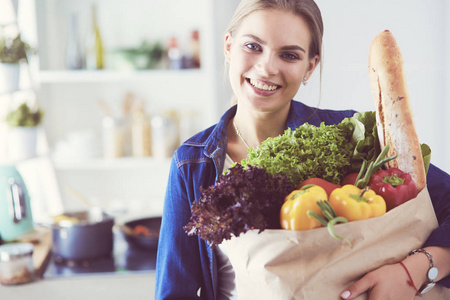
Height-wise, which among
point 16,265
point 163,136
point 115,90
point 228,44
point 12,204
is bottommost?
point 16,265

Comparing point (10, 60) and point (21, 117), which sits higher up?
point (10, 60)

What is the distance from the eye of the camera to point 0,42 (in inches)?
84.0

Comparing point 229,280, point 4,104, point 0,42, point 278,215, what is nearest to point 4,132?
point 4,104

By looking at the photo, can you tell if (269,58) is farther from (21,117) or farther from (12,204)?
(21,117)

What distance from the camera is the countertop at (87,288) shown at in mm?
1702

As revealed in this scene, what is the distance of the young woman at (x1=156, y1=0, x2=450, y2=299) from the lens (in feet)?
3.53

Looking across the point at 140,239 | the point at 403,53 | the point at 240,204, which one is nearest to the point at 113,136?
the point at 140,239

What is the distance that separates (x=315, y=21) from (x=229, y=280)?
0.68 meters

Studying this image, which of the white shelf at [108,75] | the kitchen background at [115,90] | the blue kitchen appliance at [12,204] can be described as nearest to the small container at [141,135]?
the kitchen background at [115,90]

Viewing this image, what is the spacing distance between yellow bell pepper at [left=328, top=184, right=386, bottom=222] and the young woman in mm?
289

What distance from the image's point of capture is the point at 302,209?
0.72 metres

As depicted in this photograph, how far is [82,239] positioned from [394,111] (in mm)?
1331

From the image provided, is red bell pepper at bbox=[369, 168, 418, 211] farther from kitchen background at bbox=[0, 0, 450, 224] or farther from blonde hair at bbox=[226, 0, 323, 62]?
kitchen background at bbox=[0, 0, 450, 224]

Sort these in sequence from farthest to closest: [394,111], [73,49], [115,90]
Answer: [115,90] < [73,49] < [394,111]
